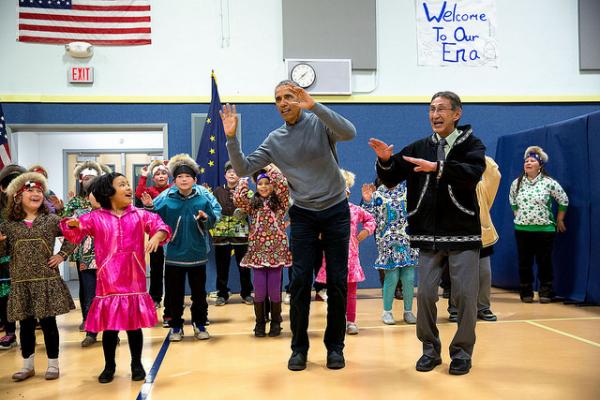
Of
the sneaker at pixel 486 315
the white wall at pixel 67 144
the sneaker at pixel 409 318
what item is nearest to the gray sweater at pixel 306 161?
the sneaker at pixel 409 318

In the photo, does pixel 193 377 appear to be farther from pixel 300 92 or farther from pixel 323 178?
pixel 300 92

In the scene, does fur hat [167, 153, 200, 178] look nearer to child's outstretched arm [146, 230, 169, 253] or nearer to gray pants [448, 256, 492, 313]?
child's outstretched arm [146, 230, 169, 253]

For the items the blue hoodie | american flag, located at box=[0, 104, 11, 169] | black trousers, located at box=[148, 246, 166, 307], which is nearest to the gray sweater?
the blue hoodie

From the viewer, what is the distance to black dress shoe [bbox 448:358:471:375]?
3366mm

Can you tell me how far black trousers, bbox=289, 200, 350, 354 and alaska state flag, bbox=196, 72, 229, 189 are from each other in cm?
366

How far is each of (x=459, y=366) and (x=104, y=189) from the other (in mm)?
2431

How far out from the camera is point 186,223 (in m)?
4.70

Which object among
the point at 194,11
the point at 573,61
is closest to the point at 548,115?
the point at 573,61

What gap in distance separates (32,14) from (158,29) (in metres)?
1.63

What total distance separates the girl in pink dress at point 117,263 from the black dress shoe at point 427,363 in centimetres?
166

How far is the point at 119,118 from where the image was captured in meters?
7.59

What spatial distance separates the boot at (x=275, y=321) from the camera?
15.6 ft

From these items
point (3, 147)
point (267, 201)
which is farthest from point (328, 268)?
point (3, 147)

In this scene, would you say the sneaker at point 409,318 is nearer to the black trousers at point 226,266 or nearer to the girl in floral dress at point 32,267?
the black trousers at point 226,266
